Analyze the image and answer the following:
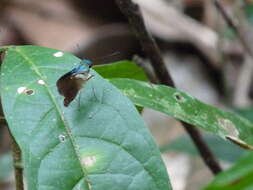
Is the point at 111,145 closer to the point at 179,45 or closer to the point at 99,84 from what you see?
the point at 99,84

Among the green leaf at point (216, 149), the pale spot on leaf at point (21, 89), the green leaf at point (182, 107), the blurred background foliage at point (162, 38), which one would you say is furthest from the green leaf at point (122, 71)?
the blurred background foliage at point (162, 38)

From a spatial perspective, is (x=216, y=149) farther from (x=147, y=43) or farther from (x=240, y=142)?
(x=240, y=142)

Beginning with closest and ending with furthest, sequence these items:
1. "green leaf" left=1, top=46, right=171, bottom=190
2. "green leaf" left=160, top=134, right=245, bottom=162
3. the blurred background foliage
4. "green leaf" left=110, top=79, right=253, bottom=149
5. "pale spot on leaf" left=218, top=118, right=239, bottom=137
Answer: "green leaf" left=1, top=46, right=171, bottom=190 → "green leaf" left=110, top=79, right=253, bottom=149 → "pale spot on leaf" left=218, top=118, right=239, bottom=137 → "green leaf" left=160, top=134, right=245, bottom=162 → the blurred background foliage

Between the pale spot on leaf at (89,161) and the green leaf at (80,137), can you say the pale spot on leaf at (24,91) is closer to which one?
the green leaf at (80,137)

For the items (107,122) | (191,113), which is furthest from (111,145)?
(191,113)

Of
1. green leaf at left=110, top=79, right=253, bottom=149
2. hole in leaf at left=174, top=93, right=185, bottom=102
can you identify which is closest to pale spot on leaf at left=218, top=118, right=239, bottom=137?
green leaf at left=110, top=79, right=253, bottom=149

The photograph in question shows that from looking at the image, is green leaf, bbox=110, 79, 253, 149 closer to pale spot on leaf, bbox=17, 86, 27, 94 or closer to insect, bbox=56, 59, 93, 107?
insect, bbox=56, 59, 93, 107

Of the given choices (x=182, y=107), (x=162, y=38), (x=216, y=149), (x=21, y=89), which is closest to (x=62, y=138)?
(x=21, y=89)
